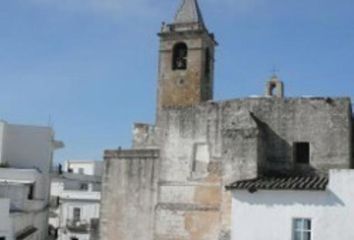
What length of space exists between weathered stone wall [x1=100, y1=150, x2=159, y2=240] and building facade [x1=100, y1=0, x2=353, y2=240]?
0.13 feet

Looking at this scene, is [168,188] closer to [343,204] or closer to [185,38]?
[343,204]

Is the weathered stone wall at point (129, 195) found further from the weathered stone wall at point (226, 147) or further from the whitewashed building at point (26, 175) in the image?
the whitewashed building at point (26, 175)

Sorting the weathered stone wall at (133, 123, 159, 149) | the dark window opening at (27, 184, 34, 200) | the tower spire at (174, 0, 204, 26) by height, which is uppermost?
the tower spire at (174, 0, 204, 26)

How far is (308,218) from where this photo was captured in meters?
20.9

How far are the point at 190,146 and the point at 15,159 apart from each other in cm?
1753

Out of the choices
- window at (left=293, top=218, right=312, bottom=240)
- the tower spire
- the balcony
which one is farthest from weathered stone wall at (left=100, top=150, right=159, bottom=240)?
the balcony

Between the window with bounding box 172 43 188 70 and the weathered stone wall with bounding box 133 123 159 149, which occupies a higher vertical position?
the window with bounding box 172 43 188 70

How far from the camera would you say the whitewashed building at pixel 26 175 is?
35.1 metres

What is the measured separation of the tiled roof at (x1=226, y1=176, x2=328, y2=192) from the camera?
68.6 feet

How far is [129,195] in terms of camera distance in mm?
28156

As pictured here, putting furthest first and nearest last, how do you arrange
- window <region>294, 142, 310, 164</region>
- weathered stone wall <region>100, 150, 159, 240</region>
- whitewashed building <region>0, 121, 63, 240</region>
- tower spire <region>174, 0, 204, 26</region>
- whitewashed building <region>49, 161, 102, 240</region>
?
whitewashed building <region>49, 161, 102, 240</region> → tower spire <region>174, 0, 204, 26</region> → whitewashed building <region>0, 121, 63, 240</region> → weathered stone wall <region>100, 150, 159, 240</region> → window <region>294, 142, 310, 164</region>

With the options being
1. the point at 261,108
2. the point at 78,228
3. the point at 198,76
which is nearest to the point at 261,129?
the point at 261,108

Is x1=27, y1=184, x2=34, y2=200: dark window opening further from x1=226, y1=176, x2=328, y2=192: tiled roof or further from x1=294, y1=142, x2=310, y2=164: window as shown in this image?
x1=226, y1=176, x2=328, y2=192: tiled roof

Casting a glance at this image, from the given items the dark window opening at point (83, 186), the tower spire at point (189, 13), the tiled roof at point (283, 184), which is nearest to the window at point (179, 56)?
the tower spire at point (189, 13)
